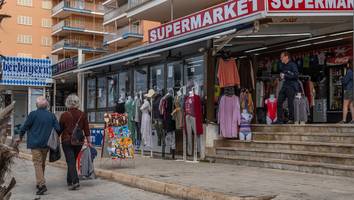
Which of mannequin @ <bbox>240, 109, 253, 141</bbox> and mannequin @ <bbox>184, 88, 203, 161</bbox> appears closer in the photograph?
mannequin @ <bbox>240, 109, 253, 141</bbox>

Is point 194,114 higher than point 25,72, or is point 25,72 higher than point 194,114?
point 25,72

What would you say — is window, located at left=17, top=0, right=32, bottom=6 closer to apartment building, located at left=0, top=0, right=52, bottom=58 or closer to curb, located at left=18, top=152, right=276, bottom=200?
apartment building, located at left=0, top=0, right=52, bottom=58

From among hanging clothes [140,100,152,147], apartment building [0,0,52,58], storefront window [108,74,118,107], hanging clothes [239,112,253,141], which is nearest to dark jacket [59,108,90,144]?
hanging clothes [239,112,253,141]

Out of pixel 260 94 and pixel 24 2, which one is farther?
pixel 24 2

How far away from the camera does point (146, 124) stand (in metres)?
15.8

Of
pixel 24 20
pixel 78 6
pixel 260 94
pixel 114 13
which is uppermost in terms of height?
pixel 78 6

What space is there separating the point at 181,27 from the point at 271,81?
345 centimetres

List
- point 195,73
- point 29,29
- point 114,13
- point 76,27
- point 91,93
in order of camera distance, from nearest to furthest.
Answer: point 195,73 < point 91,93 < point 114,13 < point 76,27 < point 29,29

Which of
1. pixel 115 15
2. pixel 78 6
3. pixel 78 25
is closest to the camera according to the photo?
pixel 115 15

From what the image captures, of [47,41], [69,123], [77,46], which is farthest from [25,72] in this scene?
[47,41]

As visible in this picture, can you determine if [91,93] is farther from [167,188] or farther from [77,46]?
[77,46]

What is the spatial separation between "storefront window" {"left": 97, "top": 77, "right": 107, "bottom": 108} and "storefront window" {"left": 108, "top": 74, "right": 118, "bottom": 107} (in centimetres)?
46

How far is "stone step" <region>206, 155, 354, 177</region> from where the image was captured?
A: 10164 mm

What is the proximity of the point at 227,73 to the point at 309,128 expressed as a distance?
2.93 m
